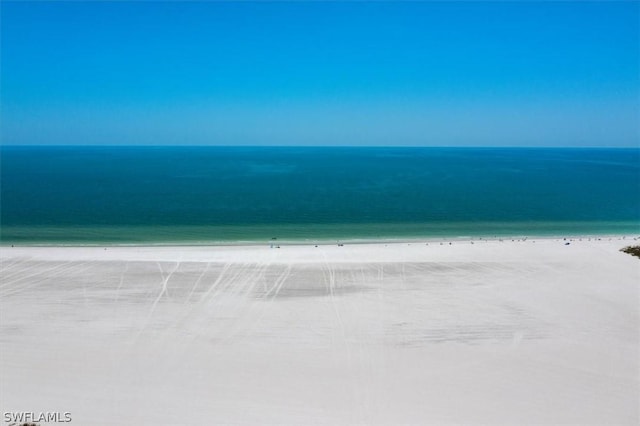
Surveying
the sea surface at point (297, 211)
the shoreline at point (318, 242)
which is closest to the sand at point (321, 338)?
the shoreline at point (318, 242)

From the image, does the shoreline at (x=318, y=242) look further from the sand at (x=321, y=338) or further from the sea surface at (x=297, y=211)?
the sand at (x=321, y=338)

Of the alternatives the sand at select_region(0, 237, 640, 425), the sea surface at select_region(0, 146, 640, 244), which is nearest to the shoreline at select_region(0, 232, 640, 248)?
the sea surface at select_region(0, 146, 640, 244)

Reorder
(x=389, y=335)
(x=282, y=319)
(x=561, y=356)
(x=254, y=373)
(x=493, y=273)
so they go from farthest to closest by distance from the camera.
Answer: (x=493, y=273)
(x=282, y=319)
(x=389, y=335)
(x=561, y=356)
(x=254, y=373)

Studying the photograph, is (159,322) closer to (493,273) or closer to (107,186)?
(493,273)

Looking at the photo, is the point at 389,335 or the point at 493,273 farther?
the point at 493,273

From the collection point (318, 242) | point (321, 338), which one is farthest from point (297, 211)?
point (321, 338)

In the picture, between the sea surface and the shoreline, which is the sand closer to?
the shoreline

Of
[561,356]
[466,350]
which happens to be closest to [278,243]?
[466,350]

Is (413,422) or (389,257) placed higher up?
(389,257)

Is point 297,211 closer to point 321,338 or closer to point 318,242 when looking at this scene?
point 318,242
